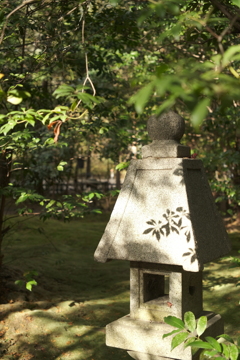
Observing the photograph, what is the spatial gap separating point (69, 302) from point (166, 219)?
17.3 feet

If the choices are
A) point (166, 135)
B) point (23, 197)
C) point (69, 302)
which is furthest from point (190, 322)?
point (69, 302)

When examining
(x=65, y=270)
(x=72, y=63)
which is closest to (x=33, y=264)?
(x=65, y=270)

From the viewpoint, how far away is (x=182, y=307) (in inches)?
162

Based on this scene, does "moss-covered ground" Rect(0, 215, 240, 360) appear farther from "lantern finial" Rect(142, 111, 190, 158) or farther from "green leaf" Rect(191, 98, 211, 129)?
"green leaf" Rect(191, 98, 211, 129)

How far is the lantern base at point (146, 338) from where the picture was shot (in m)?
4.00

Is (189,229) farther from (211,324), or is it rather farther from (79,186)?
(79,186)

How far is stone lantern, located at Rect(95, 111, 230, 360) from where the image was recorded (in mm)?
3844

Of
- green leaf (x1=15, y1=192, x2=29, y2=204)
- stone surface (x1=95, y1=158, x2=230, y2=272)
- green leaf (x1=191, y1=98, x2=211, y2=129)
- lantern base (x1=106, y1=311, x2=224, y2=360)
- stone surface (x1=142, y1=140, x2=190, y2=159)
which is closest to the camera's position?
green leaf (x1=191, y1=98, x2=211, y2=129)

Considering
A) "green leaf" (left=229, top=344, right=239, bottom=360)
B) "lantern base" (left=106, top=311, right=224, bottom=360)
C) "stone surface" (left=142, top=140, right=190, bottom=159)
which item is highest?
"stone surface" (left=142, top=140, right=190, bottom=159)

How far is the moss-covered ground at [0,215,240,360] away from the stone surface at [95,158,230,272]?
3.26 meters

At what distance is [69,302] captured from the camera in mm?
8562

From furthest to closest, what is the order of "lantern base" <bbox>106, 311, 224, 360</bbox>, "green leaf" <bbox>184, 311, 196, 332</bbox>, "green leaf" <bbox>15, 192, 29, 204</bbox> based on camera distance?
1. "green leaf" <bbox>15, 192, 29, 204</bbox>
2. "lantern base" <bbox>106, 311, 224, 360</bbox>
3. "green leaf" <bbox>184, 311, 196, 332</bbox>

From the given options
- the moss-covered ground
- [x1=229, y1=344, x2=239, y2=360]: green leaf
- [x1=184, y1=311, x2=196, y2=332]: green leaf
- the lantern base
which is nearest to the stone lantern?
the lantern base

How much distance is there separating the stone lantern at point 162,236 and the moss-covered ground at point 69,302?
8.78ft
